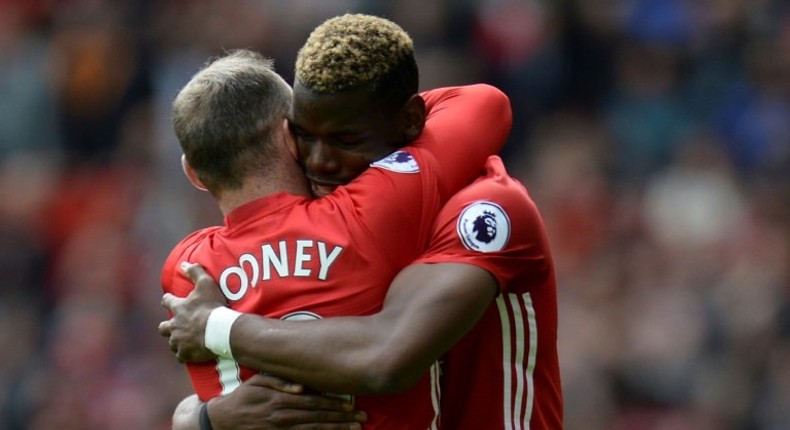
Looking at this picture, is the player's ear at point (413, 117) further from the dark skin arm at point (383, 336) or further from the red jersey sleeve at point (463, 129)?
the dark skin arm at point (383, 336)

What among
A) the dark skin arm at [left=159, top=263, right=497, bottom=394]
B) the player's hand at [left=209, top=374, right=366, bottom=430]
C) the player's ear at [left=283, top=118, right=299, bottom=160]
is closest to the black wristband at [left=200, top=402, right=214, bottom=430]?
the player's hand at [left=209, top=374, right=366, bottom=430]

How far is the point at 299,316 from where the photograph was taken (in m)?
4.12

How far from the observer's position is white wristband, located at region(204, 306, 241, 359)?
4125 millimetres

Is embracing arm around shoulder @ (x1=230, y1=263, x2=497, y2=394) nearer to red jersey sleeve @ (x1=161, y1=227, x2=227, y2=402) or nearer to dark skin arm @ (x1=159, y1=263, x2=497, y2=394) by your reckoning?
dark skin arm @ (x1=159, y1=263, x2=497, y2=394)

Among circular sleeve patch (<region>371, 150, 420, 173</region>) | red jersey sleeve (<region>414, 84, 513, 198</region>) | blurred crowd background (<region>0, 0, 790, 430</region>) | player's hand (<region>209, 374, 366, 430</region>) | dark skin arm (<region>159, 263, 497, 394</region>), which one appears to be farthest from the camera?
blurred crowd background (<region>0, 0, 790, 430</region>)

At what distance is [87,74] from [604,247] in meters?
4.63

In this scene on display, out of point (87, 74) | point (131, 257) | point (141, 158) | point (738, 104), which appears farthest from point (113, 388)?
point (738, 104)

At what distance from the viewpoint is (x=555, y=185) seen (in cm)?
1055

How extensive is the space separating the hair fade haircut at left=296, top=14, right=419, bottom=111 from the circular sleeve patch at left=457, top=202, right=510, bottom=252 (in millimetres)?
372

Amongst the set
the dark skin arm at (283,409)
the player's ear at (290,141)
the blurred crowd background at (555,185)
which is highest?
the player's ear at (290,141)

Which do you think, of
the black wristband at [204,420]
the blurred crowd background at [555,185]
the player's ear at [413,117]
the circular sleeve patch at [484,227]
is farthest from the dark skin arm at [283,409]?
the blurred crowd background at [555,185]

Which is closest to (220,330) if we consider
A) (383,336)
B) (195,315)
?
(195,315)

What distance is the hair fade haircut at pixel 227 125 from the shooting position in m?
4.25

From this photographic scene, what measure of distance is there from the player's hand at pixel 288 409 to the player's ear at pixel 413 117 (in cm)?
77
